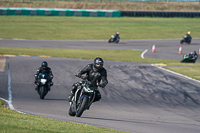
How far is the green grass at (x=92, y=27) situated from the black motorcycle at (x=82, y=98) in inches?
1325

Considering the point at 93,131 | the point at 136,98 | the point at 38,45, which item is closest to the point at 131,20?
the point at 38,45

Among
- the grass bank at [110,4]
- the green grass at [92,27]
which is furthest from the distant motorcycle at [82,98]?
the grass bank at [110,4]

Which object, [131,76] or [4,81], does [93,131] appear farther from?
[131,76]

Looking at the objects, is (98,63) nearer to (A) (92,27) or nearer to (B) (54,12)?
(A) (92,27)

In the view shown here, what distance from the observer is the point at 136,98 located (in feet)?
48.9

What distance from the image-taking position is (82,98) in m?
10.9

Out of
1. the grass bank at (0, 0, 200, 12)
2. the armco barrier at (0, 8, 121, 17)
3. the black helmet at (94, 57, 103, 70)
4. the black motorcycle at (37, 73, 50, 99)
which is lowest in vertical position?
the black motorcycle at (37, 73, 50, 99)

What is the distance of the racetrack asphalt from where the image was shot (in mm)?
10670

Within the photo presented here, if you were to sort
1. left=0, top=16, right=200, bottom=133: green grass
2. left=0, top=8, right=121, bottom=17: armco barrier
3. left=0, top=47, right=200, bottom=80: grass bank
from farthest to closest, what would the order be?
left=0, top=8, right=121, bottom=17: armco barrier < left=0, top=16, right=200, bottom=133: green grass < left=0, top=47, right=200, bottom=80: grass bank

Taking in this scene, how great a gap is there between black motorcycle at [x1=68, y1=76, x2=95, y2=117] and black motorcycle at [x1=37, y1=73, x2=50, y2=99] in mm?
3248

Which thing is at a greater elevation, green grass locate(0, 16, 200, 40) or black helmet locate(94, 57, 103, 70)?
black helmet locate(94, 57, 103, 70)

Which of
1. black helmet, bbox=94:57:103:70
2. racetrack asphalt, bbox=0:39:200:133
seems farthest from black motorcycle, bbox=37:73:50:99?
black helmet, bbox=94:57:103:70

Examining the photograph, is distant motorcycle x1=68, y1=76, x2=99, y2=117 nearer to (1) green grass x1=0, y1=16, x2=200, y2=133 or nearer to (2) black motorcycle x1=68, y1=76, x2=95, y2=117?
(2) black motorcycle x1=68, y1=76, x2=95, y2=117

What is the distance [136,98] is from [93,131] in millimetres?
6906
